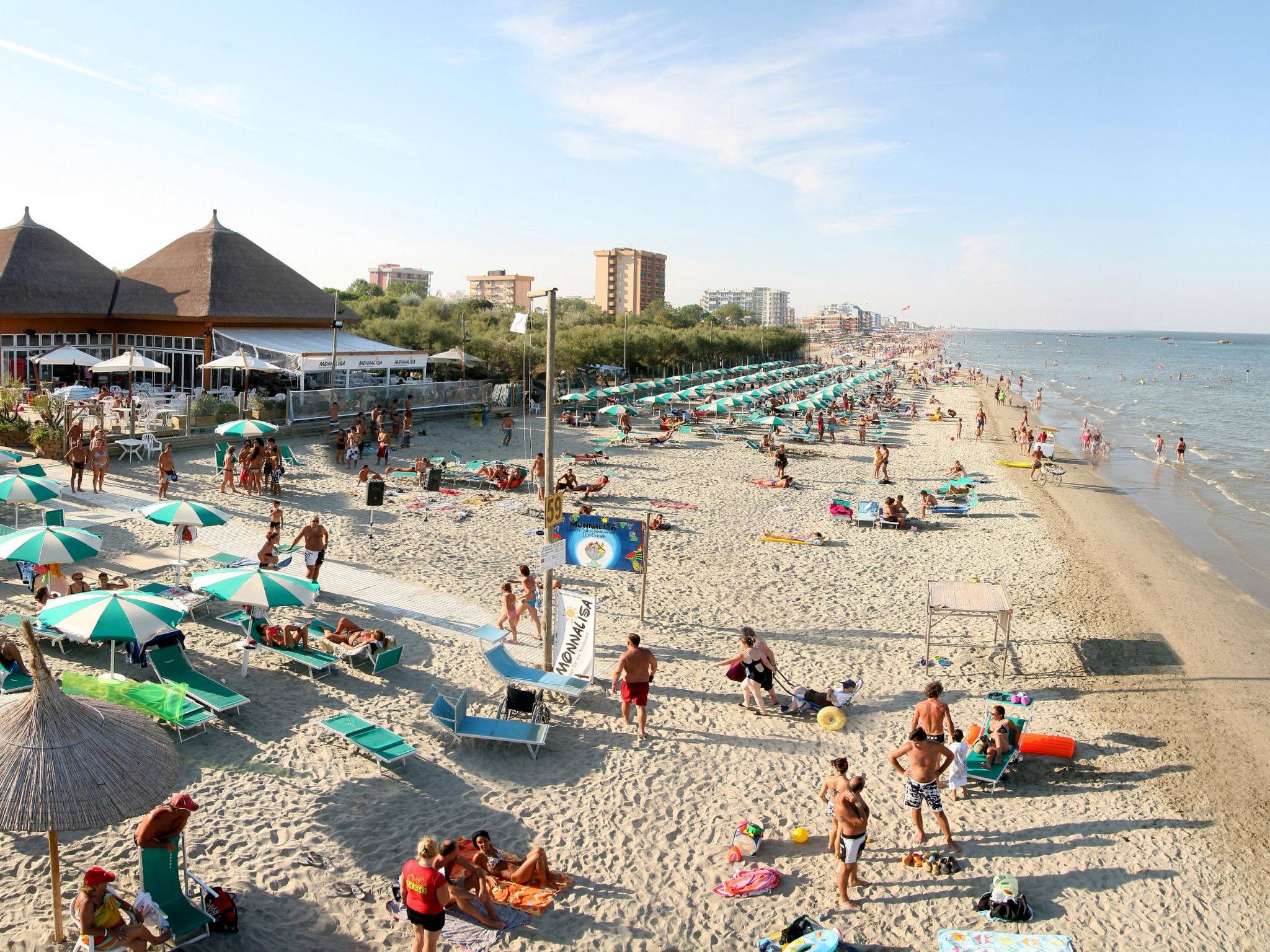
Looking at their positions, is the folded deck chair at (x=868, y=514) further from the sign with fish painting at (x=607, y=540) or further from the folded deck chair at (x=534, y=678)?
the folded deck chair at (x=534, y=678)

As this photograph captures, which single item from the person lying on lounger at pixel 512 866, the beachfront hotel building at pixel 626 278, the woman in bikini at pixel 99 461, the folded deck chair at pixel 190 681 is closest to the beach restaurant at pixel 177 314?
the woman in bikini at pixel 99 461

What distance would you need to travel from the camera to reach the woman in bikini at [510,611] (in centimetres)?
1133

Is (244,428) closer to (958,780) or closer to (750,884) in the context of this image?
(750,884)

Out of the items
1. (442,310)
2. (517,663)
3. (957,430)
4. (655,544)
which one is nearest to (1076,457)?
(957,430)

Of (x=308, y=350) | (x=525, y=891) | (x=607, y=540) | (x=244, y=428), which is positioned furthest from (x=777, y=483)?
(x=525, y=891)

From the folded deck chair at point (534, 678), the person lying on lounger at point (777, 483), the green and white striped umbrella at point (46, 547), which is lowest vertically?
the folded deck chair at point (534, 678)

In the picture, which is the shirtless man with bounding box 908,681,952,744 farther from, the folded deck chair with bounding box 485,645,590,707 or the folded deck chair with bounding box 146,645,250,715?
the folded deck chair with bounding box 146,645,250,715

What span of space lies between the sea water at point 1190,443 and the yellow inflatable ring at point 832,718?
11.7 metres

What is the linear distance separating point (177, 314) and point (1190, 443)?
139 feet

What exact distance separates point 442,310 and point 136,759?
5458cm

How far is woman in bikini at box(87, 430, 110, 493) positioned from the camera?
17.6m

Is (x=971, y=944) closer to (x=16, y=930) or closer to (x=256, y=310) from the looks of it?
(x=16, y=930)

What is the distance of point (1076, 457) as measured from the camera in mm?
34469

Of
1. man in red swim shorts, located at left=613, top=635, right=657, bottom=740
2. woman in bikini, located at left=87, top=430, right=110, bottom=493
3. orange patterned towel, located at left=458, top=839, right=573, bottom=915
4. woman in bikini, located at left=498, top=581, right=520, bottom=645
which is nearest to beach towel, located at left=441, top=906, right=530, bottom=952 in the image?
orange patterned towel, located at left=458, top=839, right=573, bottom=915
